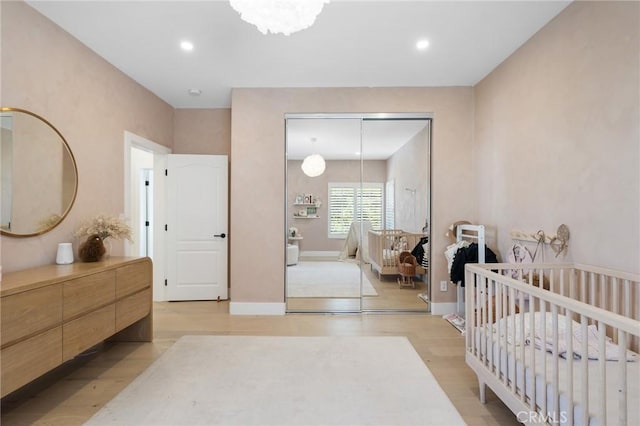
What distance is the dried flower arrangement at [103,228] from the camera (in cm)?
242

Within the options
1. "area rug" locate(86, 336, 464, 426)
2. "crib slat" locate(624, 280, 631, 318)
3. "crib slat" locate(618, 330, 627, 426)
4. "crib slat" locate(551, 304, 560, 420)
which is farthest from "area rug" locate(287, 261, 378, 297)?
"crib slat" locate(618, 330, 627, 426)

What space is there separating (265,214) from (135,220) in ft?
8.65

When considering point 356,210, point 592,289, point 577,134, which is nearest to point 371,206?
point 356,210

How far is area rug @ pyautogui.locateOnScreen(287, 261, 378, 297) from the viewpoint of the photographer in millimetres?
3650

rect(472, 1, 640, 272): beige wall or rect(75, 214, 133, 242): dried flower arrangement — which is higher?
rect(472, 1, 640, 272): beige wall

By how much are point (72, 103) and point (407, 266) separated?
3709mm

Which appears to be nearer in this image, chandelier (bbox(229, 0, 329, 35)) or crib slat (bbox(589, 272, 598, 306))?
chandelier (bbox(229, 0, 329, 35))

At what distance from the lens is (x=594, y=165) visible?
191cm

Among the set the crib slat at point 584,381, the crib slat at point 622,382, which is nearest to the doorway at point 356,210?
the crib slat at point 584,381

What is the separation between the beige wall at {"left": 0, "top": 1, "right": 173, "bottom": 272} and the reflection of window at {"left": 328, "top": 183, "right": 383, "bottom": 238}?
2307 mm

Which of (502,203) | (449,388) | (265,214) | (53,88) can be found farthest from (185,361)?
(502,203)

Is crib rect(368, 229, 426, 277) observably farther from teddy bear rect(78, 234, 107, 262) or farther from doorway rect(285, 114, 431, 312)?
teddy bear rect(78, 234, 107, 262)

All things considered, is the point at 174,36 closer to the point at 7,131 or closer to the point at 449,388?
the point at 7,131

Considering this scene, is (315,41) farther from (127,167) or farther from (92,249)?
(92,249)
